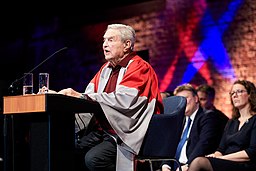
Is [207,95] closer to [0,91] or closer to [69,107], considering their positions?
[0,91]

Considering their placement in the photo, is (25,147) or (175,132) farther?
(25,147)

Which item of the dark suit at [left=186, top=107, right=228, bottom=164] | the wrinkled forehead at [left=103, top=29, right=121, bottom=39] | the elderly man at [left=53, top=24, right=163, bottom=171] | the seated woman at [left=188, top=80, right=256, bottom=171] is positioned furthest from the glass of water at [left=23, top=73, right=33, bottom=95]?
the dark suit at [left=186, top=107, right=228, bottom=164]

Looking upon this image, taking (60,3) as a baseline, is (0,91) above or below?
below

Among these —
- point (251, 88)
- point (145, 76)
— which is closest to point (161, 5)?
point (251, 88)

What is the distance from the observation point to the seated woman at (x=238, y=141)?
390cm

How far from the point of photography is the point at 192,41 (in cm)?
627

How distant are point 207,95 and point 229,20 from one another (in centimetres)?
117

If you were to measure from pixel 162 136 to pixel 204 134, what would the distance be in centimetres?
145

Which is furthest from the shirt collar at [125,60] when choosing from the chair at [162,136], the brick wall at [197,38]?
the brick wall at [197,38]

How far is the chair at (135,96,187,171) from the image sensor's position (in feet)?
9.93

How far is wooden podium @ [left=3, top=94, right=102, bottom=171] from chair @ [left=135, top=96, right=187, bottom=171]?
1.83 ft

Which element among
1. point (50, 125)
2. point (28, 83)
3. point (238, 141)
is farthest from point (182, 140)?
point (50, 125)

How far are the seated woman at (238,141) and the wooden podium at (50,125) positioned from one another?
63.2 inches

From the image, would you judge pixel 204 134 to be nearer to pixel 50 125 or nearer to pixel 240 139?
pixel 240 139
